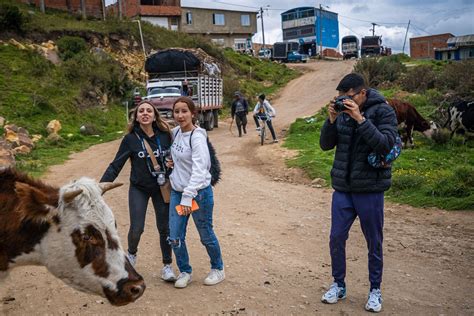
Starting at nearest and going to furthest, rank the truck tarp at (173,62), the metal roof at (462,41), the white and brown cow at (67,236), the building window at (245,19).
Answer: the white and brown cow at (67,236), the truck tarp at (173,62), the metal roof at (462,41), the building window at (245,19)

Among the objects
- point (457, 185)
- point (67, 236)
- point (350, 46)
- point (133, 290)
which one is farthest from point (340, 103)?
point (350, 46)

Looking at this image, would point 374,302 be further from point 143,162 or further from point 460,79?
point 460,79

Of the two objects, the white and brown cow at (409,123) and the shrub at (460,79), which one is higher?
the shrub at (460,79)

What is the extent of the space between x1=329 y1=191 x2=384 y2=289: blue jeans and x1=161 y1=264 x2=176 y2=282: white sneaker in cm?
176

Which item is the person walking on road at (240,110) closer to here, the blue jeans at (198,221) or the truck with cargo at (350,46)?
the blue jeans at (198,221)

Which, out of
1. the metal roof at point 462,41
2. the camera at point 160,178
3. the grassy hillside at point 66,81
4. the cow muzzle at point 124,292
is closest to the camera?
the cow muzzle at point 124,292

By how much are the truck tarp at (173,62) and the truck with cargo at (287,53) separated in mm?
32329

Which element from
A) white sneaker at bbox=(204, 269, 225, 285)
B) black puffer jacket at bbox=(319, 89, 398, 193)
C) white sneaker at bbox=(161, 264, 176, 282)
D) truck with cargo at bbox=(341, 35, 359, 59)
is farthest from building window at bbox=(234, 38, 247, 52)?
black puffer jacket at bbox=(319, 89, 398, 193)

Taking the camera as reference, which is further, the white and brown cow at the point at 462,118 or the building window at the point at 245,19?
the building window at the point at 245,19

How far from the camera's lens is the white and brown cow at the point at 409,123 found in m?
Result: 14.0

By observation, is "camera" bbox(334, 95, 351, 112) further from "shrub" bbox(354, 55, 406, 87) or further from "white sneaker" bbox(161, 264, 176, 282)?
"shrub" bbox(354, 55, 406, 87)

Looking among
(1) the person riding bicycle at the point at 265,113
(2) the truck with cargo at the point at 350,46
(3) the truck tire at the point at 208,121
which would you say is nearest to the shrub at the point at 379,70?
(3) the truck tire at the point at 208,121

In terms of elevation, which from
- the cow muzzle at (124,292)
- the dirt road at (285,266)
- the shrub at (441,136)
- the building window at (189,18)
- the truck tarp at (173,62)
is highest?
the building window at (189,18)

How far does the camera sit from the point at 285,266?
5762 millimetres
